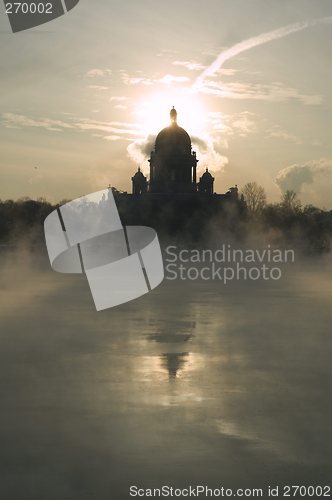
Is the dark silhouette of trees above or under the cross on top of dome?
under

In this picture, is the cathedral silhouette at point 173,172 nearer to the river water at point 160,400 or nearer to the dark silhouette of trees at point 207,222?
the dark silhouette of trees at point 207,222

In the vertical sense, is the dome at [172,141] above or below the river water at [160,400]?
below

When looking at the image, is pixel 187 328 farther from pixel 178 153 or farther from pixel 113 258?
pixel 178 153

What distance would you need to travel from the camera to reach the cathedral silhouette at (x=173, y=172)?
364 feet

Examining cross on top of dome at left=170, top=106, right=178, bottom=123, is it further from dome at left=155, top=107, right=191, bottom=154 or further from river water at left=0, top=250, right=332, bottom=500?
river water at left=0, top=250, right=332, bottom=500

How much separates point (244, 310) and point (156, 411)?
631 inches

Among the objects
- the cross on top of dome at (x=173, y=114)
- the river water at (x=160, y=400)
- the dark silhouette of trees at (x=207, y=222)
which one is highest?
the river water at (x=160, y=400)

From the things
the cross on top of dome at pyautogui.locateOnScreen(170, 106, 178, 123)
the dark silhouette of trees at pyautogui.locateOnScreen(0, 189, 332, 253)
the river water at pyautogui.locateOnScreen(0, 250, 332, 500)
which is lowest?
the dark silhouette of trees at pyautogui.locateOnScreen(0, 189, 332, 253)

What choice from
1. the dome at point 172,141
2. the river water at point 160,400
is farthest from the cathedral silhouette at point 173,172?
the river water at point 160,400

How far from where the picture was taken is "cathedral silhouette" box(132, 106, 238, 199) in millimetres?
111000

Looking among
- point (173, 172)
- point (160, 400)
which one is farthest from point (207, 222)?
point (160, 400)

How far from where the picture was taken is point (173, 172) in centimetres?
11338

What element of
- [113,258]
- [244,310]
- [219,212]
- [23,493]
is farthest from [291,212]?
[23,493]

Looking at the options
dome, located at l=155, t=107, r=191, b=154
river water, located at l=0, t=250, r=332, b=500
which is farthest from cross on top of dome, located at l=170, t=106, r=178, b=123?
river water, located at l=0, t=250, r=332, b=500
